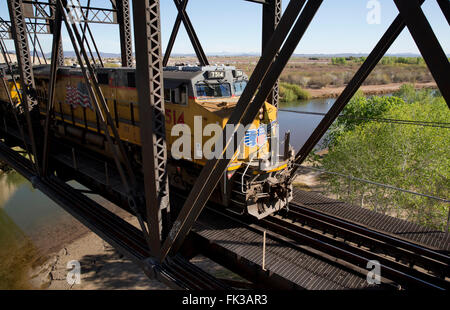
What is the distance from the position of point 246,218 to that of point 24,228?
19.8 m

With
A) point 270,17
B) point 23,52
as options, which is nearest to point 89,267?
point 23,52

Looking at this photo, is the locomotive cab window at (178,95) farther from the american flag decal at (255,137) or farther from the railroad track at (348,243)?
the railroad track at (348,243)

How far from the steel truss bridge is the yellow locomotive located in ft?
2.21

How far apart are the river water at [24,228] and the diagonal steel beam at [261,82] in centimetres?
1609

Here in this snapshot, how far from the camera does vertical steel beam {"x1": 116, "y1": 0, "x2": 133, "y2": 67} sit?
1368 cm

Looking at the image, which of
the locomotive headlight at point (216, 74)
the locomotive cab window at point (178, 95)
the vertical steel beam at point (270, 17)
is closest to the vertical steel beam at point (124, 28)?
the locomotive cab window at point (178, 95)

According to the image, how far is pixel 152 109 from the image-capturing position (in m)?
5.48

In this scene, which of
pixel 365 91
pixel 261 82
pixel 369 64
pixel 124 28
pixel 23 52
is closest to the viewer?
pixel 261 82

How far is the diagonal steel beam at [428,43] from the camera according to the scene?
2.56 metres

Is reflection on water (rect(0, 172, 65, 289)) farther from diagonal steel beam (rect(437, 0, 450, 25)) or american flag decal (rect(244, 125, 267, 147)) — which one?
diagonal steel beam (rect(437, 0, 450, 25))

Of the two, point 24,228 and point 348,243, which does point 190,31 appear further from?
point 24,228

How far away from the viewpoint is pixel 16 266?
57.6 ft
